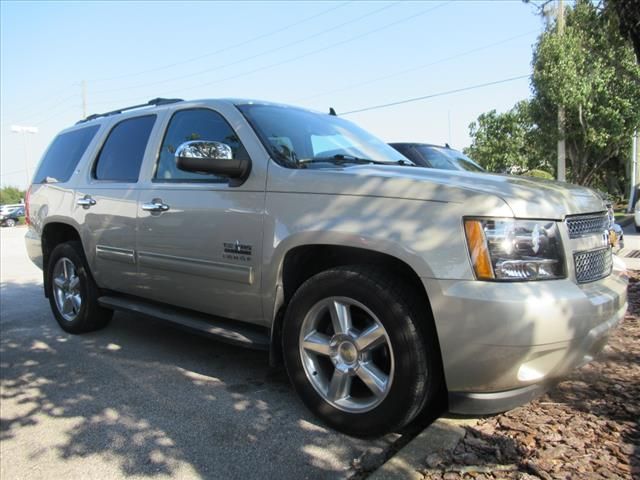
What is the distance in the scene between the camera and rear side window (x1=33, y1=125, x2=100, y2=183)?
16.5ft

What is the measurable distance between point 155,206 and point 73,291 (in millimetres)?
1837

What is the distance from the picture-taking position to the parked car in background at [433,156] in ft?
26.8

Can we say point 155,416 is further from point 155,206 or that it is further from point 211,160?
point 211,160

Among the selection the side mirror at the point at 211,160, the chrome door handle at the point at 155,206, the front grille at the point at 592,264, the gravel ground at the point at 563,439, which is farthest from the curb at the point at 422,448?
the chrome door handle at the point at 155,206

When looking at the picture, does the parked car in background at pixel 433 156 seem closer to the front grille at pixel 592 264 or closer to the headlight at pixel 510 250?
the front grille at pixel 592 264

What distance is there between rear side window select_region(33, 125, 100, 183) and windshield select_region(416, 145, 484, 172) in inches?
195

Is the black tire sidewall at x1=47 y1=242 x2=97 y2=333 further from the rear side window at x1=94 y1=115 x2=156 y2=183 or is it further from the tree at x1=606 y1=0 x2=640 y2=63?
the tree at x1=606 y1=0 x2=640 y2=63

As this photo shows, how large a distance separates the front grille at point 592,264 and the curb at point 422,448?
96 centimetres

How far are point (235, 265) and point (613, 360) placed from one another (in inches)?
105

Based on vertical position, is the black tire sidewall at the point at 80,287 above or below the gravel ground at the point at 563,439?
above

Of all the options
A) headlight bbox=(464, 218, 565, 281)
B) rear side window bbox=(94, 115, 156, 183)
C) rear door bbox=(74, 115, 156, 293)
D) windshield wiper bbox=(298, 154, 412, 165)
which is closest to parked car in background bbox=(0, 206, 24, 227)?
rear door bbox=(74, 115, 156, 293)

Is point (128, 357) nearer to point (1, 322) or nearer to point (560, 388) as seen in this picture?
point (1, 322)

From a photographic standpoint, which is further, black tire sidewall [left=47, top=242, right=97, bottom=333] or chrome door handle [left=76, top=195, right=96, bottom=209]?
black tire sidewall [left=47, top=242, right=97, bottom=333]

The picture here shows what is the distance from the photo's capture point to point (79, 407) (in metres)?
3.39
